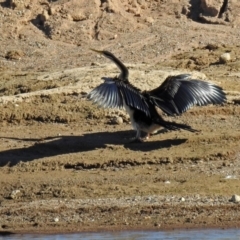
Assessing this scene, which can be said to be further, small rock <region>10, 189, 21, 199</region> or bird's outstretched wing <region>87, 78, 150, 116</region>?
bird's outstretched wing <region>87, 78, 150, 116</region>

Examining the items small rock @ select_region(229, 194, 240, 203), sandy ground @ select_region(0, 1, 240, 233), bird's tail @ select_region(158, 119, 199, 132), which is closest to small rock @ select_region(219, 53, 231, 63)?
sandy ground @ select_region(0, 1, 240, 233)

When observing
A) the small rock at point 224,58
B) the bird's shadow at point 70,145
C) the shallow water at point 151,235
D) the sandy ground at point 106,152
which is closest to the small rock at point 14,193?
the sandy ground at point 106,152

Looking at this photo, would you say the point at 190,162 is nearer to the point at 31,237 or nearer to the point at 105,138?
the point at 105,138

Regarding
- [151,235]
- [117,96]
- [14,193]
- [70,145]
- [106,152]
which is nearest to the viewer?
[151,235]

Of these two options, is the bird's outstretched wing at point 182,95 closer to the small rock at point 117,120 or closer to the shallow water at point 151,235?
the small rock at point 117,120

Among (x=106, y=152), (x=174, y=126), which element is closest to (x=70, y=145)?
(x=106, y=152)

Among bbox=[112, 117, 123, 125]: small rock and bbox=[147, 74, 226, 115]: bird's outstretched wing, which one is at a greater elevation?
bbox=[147, 74, 226, 115]: bird's outstretched wing

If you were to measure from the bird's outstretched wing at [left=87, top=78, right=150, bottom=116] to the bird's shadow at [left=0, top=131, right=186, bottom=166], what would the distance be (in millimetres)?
451

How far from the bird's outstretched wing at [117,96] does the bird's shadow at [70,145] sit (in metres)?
0.45

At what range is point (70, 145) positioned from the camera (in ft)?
46.4

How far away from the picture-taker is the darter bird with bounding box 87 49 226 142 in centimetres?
1364

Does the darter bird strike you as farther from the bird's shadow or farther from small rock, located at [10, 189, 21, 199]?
small rock, located at [10, 189, 21, 199]

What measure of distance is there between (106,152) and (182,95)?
1183 millimetres

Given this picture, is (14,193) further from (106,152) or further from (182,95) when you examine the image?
(182,95)
